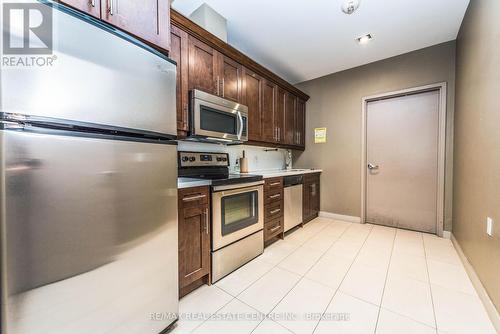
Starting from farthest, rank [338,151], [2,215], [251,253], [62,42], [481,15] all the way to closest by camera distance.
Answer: [338,151], [251,253], [481,15], [62,42], [2,215]

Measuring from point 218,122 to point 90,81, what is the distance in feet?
4.10

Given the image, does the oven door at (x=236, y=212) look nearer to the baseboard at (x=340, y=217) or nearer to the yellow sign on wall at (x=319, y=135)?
the baseboard at (x=340, y=217)

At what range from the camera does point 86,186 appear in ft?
2.76

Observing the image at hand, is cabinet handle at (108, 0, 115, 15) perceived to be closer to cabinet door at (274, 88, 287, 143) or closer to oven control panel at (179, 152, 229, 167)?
oven control panel at (179, 152, 229, 167)

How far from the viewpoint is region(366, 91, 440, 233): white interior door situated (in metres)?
2.76

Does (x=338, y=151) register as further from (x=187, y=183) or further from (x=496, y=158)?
(x=187, y=183)

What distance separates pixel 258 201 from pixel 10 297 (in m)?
1.72

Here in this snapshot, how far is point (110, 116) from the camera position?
3.01 ft

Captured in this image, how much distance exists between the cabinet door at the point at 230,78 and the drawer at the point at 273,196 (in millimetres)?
1158

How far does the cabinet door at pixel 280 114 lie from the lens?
3.03 metres

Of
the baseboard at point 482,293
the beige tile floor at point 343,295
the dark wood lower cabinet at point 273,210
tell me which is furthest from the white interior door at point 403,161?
the dark wood lower cabinet at point 273,210

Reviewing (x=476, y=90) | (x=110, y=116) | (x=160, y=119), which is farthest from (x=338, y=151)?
(x=110, y=116)

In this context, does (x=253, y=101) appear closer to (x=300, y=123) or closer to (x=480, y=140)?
(x=300, y=123)

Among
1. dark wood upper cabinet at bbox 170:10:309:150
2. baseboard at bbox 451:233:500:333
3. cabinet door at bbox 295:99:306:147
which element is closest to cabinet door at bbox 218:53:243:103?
dark wood upper cabinet at bbox 170:10:309:150
